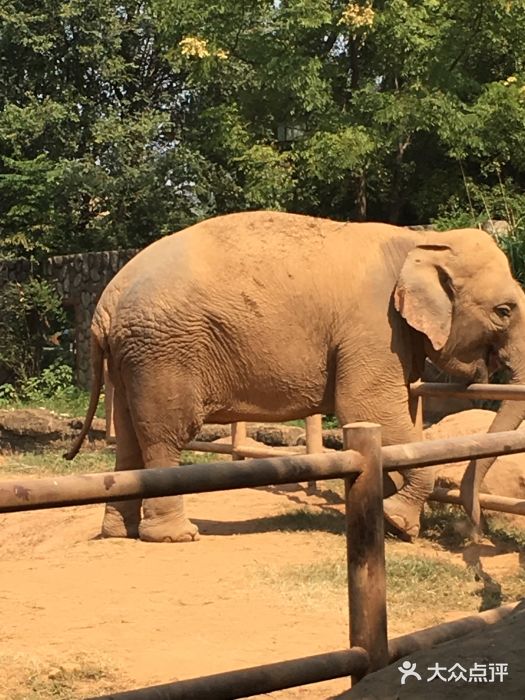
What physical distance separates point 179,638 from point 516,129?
1071 cm

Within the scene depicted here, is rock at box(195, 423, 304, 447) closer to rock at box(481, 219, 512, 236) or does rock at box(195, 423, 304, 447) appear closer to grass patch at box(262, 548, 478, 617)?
rock at box(481, 219, 512, 236)

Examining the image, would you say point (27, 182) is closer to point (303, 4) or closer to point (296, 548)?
point (303, 4)

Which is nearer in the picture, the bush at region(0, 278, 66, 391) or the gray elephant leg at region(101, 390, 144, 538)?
the gray elephant leg at region(101, 390, 144, 538)

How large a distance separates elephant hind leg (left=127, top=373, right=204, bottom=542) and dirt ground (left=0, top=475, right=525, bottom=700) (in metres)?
0.12

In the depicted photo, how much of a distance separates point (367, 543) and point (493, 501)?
3478 millimetres

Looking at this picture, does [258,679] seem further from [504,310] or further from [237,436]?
[237,436]

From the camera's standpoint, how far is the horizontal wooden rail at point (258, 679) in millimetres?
2516

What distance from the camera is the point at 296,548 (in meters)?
6.32

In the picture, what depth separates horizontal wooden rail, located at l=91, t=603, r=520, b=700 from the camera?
8.30ft

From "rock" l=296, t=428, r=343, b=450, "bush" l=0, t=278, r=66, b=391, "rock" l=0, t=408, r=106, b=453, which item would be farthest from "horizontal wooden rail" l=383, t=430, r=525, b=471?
"bush" l=0, t=278, r=66, b=391

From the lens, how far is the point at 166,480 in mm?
2625

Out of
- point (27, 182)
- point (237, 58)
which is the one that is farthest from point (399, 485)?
point (27, 182)

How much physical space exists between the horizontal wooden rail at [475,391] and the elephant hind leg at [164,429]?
4.80ft

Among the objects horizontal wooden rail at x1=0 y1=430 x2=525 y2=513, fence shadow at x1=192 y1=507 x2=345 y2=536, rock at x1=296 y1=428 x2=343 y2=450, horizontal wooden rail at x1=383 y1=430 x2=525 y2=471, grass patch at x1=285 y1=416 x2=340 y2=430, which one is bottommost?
grass patch at x1=285 y1=416 x2=340 y2=430
